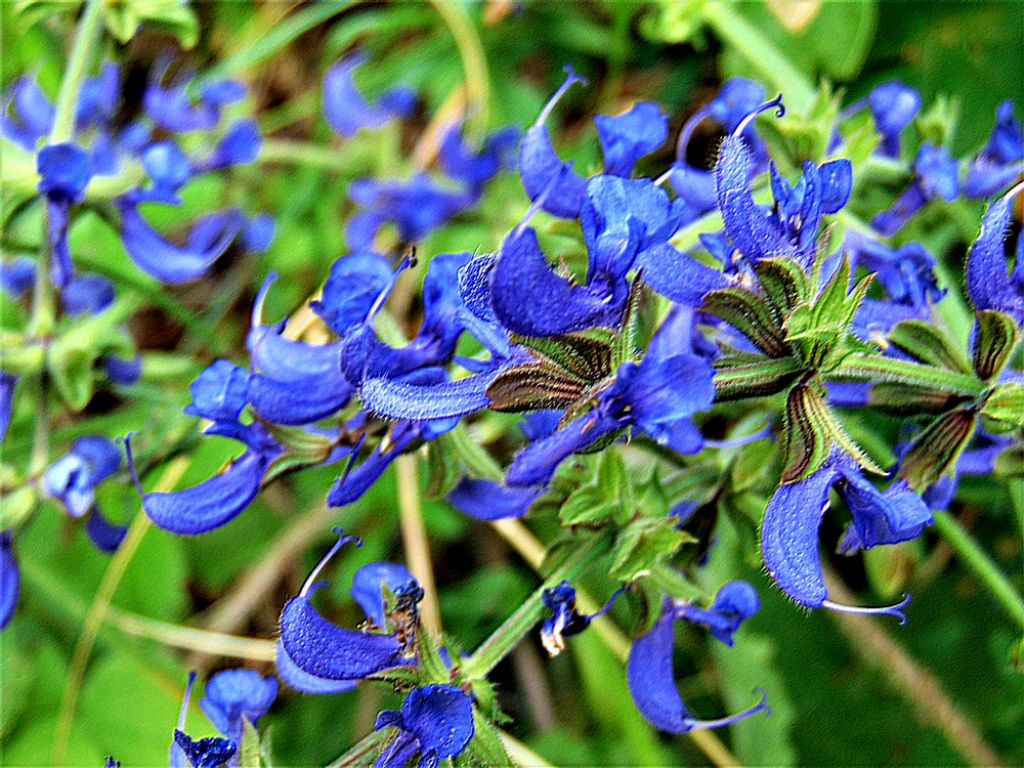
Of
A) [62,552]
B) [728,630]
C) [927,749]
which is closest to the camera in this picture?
[728,630]

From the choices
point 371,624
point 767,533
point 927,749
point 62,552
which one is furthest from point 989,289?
point 62,552

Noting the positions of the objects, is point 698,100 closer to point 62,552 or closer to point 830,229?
point 830,229

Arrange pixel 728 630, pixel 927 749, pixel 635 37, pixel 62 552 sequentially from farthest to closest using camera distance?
pixel 635 37
pixel 62 552
pixel 927 749
pixel 728 630

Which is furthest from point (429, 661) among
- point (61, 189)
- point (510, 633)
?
point (61, 189)

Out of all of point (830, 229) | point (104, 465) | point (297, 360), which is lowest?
point (104, 465)

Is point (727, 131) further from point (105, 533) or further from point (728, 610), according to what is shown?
point (105, 533)

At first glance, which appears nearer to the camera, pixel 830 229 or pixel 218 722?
pixel 830 229

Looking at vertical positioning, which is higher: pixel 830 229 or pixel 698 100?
pixel 830 229
